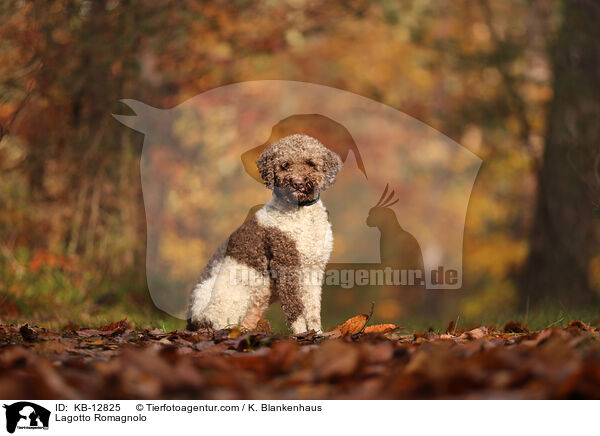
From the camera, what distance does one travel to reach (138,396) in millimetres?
2023

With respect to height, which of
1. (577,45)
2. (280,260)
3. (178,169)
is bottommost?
(280,260)

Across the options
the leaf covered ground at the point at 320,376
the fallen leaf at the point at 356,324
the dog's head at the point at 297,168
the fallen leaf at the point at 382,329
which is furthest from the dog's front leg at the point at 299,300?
the leaf covered ground at the point at 320,376

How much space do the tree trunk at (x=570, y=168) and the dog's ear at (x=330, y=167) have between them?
4774 mm

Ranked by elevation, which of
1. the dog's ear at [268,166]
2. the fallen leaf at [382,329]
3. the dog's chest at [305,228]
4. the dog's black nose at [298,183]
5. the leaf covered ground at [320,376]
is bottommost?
the fallen leaf at [382,329]

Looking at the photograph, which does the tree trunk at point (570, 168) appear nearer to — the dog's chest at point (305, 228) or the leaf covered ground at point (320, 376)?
the dog's chest at point (305, 228)

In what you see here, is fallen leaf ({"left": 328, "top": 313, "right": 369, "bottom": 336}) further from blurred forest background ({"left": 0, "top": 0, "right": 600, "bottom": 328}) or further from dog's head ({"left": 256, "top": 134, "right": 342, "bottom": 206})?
blurred forest background ({"left": 0, "top": 0, "right": 600, "bottom": 328})

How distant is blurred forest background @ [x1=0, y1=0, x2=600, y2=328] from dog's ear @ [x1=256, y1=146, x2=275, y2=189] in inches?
101

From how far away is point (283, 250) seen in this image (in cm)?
409

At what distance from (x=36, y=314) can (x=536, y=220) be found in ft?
23.1

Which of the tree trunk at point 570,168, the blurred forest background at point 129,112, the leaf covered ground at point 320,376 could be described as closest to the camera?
the leaf covered ground at point 320,376

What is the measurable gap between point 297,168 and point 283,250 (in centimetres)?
62

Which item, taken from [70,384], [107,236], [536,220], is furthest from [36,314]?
[536,220]

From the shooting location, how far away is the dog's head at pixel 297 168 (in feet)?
13.0

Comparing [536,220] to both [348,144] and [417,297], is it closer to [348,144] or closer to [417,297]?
[348,144]
